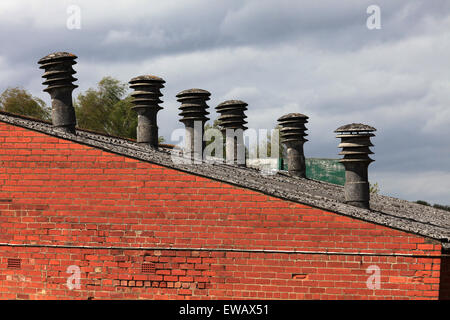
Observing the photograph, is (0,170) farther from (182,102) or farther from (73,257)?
(182,102)

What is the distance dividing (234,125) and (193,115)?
189 centimetres

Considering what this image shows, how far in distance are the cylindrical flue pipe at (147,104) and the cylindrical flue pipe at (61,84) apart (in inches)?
98.8

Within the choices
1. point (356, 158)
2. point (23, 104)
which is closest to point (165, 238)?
point (356, 158)

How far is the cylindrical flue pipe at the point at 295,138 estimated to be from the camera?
19.0 meters

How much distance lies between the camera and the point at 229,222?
9914mm

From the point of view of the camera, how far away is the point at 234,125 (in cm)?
1778

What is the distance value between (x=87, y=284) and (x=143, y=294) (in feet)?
3.21

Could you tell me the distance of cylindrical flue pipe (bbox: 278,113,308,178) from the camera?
62.3 feet

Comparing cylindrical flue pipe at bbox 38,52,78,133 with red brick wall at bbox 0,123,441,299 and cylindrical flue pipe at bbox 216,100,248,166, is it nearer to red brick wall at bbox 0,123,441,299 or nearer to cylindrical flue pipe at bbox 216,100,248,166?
red brick wall at bbox 0,123,441,299

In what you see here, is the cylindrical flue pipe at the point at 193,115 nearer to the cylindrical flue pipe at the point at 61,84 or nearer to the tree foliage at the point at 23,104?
the cylindrical flue pipe at the point at 61,84

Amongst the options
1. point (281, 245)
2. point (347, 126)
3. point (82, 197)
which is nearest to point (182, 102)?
point (347, 126)

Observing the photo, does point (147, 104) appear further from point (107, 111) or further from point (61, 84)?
point (107, 111)

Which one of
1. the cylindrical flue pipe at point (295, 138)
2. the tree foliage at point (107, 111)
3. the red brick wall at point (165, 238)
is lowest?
the red brick wall at point (165, 238)

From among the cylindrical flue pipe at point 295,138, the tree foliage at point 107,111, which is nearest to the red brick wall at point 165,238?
the cylindrical flue pipe at point 295,138
